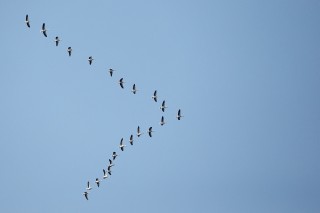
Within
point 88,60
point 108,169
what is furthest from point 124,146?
point 88,60

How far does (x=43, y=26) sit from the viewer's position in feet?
452

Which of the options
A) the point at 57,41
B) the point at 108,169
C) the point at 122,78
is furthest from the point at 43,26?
the point at 108,169

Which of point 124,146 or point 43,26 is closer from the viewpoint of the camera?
point 43,26

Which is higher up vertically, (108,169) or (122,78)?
(122,78)

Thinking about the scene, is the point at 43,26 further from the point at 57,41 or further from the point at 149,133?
the point at 149,133

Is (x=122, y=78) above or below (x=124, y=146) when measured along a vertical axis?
above

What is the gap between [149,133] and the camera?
468 ft

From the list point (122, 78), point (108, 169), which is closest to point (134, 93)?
point (122, 78)

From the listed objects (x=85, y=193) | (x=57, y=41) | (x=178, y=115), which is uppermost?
(x=57, y=41)

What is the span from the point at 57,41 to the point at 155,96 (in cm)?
1589

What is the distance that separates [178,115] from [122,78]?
967 cm

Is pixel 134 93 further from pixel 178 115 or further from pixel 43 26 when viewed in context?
pixel 43 26

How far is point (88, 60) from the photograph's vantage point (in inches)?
5625

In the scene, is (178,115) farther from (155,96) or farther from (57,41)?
(57,41)
